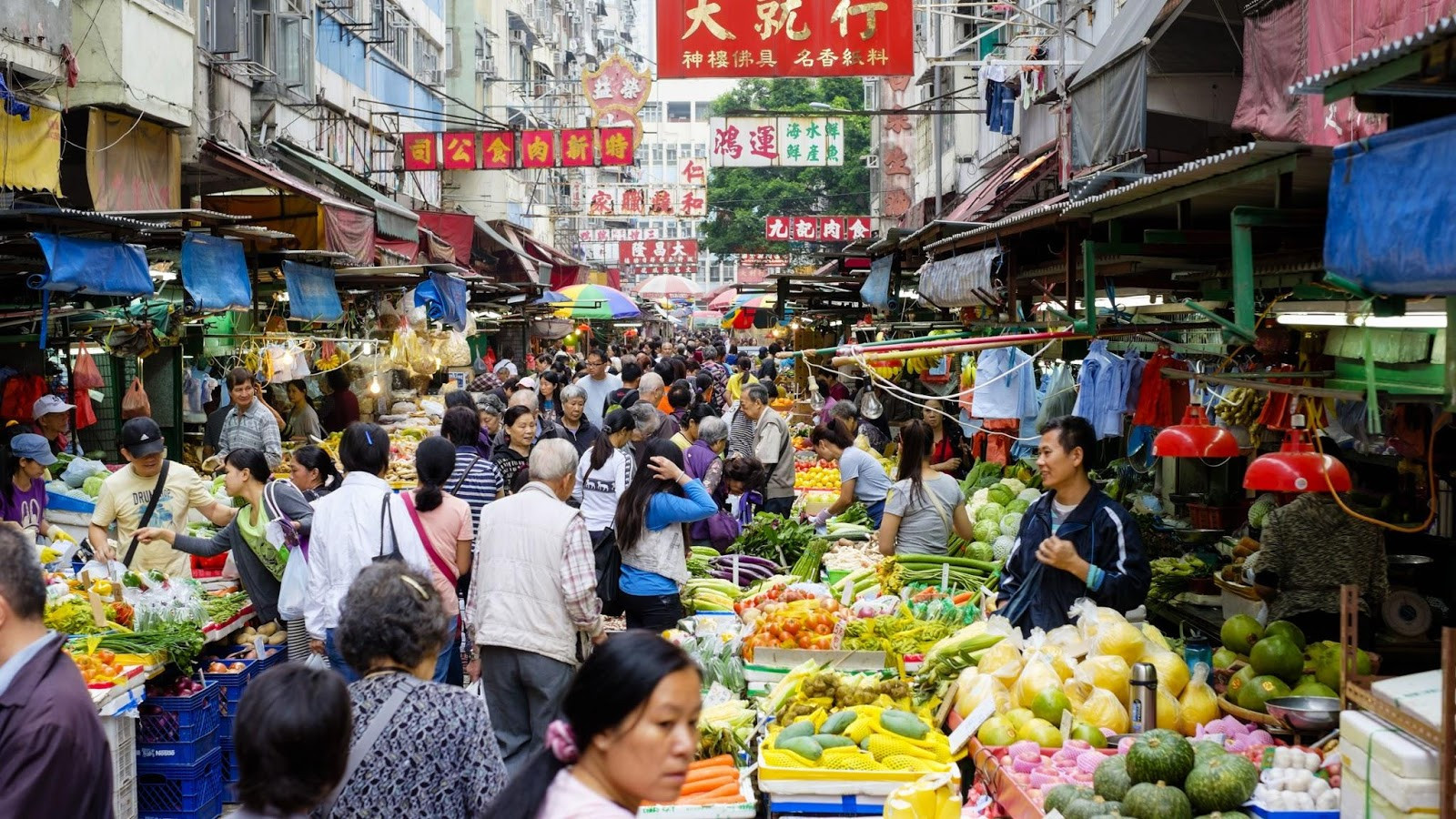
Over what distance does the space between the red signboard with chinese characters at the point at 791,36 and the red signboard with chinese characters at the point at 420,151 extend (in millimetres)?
9090

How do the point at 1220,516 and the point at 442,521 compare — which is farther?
the point at 1220,516

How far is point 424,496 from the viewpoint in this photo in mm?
6633

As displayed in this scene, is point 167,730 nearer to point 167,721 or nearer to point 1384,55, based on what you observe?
point 167,721

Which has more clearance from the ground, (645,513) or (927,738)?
(645,513)

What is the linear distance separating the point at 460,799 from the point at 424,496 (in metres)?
3.22

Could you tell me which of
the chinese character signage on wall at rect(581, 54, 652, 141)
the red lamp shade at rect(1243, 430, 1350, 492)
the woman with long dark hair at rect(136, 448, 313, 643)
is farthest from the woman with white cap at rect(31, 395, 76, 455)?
the chinese character signage on wall at rect(581, 54, 652, 141)

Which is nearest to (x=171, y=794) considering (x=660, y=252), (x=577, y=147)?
(x=577, y=147)

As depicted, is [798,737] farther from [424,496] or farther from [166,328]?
[166,328]

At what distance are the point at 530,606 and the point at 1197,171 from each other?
10.7ft

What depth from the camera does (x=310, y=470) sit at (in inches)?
301

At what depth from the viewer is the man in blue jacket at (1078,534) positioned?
6.05 metres

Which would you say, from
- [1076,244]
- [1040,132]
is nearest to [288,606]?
[1076,244]

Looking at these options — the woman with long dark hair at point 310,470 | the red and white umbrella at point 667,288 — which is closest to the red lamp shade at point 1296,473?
the woman with long dark hair at point 310,470

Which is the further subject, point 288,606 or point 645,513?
point 645,513
